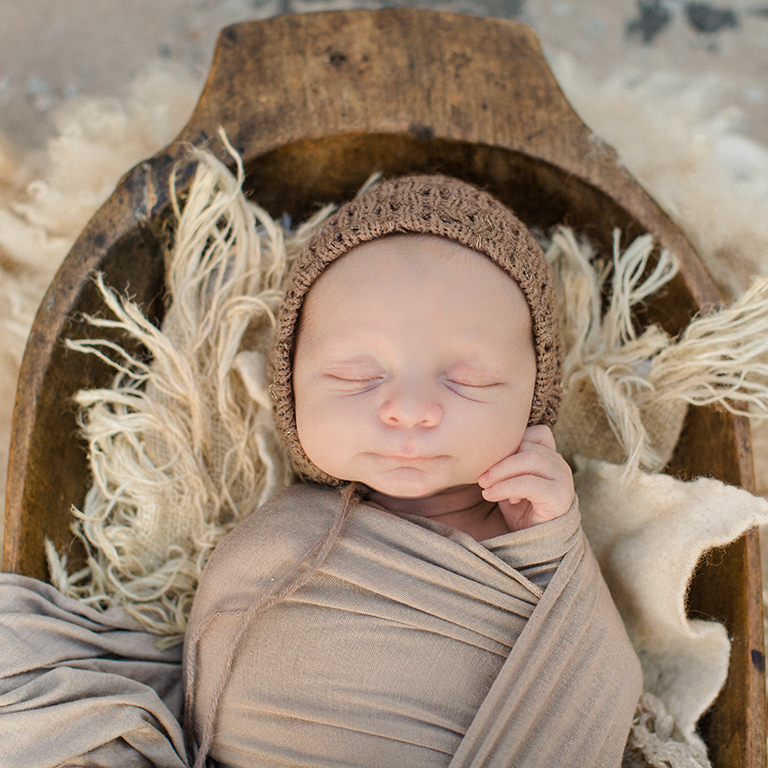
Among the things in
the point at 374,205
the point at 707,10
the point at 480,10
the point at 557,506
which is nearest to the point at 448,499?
the point at 557,506

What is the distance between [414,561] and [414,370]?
26 centimetres

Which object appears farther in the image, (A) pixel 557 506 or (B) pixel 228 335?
(B) pixel 228 335

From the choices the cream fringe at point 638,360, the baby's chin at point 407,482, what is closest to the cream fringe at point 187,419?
the baby's chin at point 407,482

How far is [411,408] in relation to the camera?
86cm

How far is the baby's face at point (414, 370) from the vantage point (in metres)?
0.89

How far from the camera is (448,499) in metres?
1.06

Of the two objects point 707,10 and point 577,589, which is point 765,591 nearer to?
point 577,589

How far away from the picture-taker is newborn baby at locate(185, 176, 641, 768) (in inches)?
35.2

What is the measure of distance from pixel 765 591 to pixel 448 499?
741mm

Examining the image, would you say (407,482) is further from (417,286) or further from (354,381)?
(417,286)

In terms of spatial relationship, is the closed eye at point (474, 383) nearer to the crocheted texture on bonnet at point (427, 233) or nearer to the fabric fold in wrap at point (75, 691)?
the crocheted texture on bonnet at point (427, 233)

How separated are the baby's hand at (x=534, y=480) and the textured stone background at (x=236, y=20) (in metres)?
1.15

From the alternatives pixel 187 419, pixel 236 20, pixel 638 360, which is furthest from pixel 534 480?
pixel 236 20

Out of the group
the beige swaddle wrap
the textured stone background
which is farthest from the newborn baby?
the textured stone background
